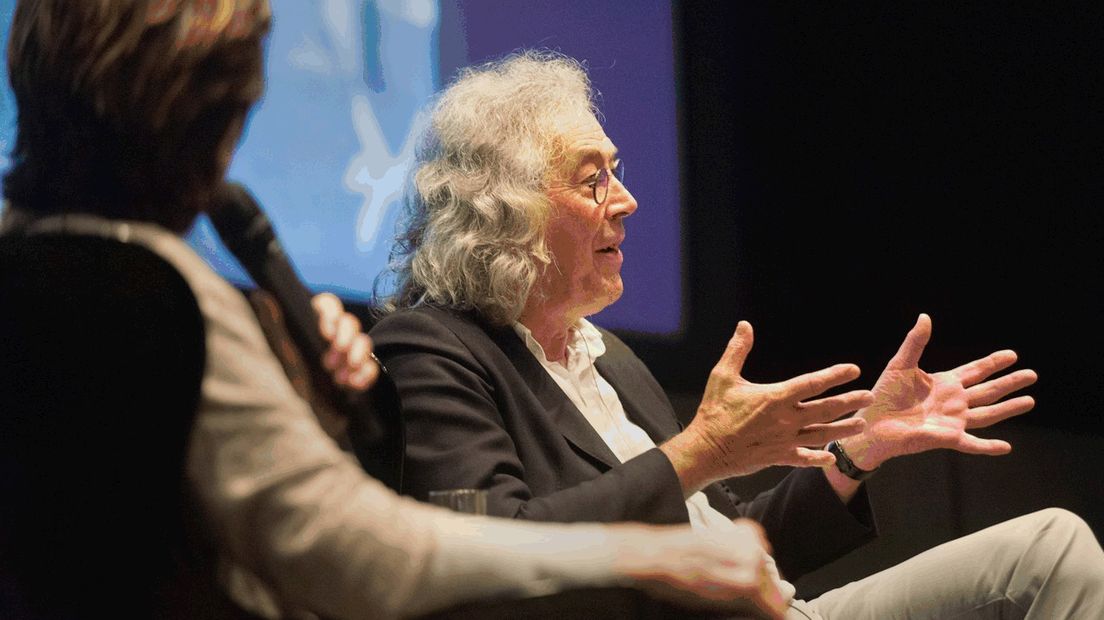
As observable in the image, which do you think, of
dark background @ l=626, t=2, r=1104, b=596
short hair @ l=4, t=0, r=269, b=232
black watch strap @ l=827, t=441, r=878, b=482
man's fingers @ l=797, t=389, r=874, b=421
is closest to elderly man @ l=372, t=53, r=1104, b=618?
black watch strap @ l=827, t=441, r=878, b=482

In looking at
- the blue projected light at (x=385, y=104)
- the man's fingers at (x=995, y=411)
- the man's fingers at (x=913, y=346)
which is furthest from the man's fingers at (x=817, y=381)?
the blue projected light at (x=385, y=104)

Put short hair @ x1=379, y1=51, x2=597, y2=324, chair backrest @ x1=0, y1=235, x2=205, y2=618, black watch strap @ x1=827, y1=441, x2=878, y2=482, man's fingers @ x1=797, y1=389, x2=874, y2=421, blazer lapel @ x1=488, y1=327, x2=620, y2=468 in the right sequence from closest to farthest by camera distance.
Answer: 1. chair backrest @ x1=0, y1=235, x2=205, y2=618
2. man's fingers @ x1=797, y1=389, x2=874, y2=421
3. blazer lapel @ x1=488, y1=327, x2=620, y2=468
4. short hair @ x1=379, y1=51, x2=597, y2=324
5. black watch strap @ x1=827, y1=441, x2=878, y2=482

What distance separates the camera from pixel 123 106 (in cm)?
59

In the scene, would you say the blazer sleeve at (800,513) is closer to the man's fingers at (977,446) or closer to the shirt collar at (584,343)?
the shirt collar at (584,343)

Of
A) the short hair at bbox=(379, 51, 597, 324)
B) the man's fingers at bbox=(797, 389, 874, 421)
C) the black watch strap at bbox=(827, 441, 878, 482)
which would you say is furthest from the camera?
the black watch strap at bbox=(827, 441, 878, 482)

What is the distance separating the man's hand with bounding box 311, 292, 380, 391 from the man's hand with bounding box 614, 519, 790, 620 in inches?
6.9

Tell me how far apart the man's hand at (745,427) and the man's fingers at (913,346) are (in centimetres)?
33

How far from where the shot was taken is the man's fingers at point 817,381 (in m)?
1.08

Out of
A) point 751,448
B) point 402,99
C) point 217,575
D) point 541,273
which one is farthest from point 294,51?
point 217,575

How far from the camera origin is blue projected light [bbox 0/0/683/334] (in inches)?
59.9

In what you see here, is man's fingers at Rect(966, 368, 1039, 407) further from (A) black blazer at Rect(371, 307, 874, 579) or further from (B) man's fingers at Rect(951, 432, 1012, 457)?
(A) black blazer at Rect(371, 307, 874, 579)

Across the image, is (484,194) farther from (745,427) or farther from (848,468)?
(848,468)

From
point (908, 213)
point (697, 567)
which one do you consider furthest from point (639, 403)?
point (908, 213)

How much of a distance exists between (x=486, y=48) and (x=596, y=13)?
13.0 inches
